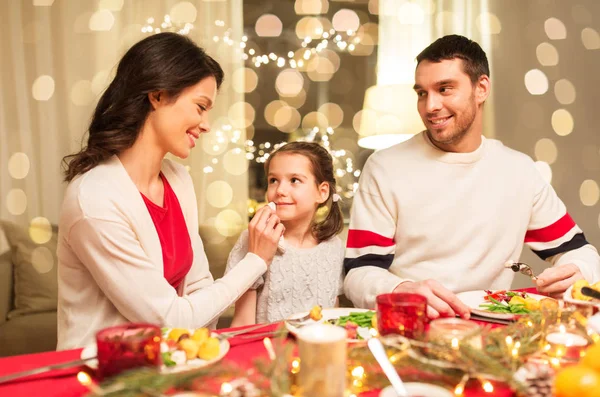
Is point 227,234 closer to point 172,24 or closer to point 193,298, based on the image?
point 172,24

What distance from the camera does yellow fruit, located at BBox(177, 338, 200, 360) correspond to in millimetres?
891

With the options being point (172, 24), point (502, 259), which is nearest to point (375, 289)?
point (502, 259)

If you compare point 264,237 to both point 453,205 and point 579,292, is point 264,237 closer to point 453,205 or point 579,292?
point 453,205

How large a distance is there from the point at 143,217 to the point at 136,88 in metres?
0.38

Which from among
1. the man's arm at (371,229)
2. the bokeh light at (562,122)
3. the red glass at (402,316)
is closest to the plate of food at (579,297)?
the red glass at (402,316)

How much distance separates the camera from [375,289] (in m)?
1.46

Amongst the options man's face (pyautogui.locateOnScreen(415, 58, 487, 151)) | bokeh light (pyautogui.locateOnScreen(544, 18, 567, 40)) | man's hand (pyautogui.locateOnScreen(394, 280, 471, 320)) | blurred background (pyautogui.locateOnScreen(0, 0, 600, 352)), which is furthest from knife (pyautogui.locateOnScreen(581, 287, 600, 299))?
bokeh light (pyautogui.locateOnScreen(544, 18, 567, 40))

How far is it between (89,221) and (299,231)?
2.64 ft

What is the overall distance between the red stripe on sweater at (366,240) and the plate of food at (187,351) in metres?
0.85

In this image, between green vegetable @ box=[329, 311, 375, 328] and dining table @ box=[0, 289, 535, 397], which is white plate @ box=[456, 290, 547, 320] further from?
dining table @ box=[0, 289, 535, 397]

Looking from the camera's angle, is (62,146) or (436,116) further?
(62,146)

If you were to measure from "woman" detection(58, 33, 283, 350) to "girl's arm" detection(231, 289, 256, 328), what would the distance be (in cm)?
16

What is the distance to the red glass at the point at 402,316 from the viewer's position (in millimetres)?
932

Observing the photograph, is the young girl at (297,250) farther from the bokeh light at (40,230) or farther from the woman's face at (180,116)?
the bokeh light at (40,230)
